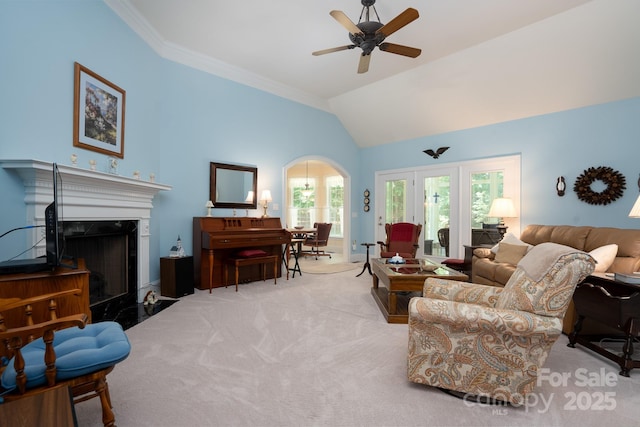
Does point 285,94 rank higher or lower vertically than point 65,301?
higher

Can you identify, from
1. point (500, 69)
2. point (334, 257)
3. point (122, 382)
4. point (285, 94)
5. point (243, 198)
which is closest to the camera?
point (122, 382)

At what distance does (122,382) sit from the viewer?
6.73 ft

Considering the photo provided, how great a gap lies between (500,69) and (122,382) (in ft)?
18.9

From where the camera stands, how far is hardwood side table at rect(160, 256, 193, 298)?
13.5 ft

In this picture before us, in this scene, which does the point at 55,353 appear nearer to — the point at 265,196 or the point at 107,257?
the point at 107,257

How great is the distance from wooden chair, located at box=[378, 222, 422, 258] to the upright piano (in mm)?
1818

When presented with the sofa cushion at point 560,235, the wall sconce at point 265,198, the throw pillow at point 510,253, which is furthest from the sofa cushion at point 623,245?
the wall sconce at point 265,198

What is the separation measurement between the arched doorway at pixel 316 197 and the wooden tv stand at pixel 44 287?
7999mm

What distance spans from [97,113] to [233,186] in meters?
2.31

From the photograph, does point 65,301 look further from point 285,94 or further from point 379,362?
point 285,94

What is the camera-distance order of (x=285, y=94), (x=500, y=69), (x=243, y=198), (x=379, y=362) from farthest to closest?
(x=285, y=94)
(x=243, y=198)
(x=500, y=69)
(x=379, y=362)

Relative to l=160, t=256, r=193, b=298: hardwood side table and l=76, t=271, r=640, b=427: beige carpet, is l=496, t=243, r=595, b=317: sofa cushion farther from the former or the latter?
l=160, t=256, r=193, b=298: hardwood side table

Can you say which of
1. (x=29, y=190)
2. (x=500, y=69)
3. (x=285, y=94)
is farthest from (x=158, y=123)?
(x=500, y=69)

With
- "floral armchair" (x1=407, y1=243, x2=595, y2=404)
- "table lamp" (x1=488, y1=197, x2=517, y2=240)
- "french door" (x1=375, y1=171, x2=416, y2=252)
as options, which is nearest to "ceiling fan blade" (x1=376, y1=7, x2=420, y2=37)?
"floral armchair" (x1=407, y1=243, x2=595, y2=404)
